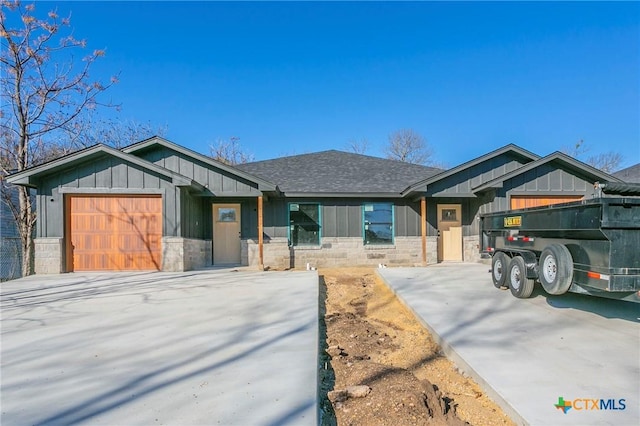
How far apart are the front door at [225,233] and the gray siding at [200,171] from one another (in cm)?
131

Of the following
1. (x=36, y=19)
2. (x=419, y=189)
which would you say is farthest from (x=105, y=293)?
(x=36, y=19)

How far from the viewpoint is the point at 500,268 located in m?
7.30

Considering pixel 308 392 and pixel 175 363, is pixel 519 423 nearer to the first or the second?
pixel 308 392

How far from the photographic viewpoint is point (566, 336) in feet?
14.8

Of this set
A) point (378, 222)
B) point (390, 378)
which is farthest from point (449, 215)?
point (390, 378)

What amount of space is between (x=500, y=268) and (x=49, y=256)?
1186 centimetres

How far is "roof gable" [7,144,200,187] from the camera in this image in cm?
1000

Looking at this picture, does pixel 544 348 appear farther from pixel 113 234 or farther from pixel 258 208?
pixel 113 234

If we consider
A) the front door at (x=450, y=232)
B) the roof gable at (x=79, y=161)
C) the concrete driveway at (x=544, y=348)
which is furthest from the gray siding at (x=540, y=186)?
the roof gable at (x=79, y=161)

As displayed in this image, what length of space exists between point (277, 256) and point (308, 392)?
981 cm

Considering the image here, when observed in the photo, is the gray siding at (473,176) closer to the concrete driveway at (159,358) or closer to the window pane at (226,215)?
the window pane at (226,215)

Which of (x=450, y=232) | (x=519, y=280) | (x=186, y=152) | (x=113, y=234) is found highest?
(x=186, y=152)

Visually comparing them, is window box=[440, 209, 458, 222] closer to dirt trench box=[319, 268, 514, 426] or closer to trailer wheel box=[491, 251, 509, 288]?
trailer wheel box=[491, 251, 509, 288]

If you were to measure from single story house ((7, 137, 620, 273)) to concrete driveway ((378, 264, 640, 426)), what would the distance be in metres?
5.68
